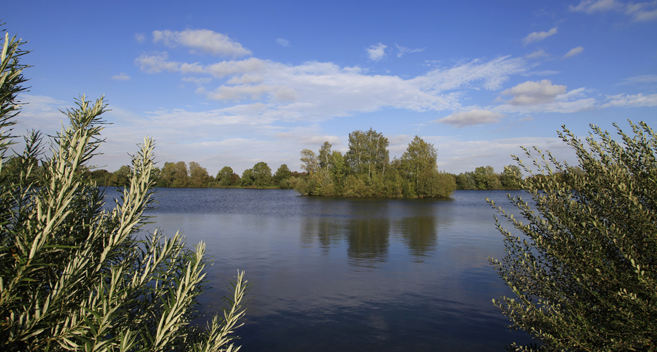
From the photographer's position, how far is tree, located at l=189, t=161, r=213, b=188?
111m

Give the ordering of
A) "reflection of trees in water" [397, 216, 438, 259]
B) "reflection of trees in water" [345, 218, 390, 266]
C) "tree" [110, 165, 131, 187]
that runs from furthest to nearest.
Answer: "reflection of trees in water" [397, 216, 438, 259] < "reflection of trees in water" [345, 218, 390, 266] < "tree" [110, 165, 131, 187]

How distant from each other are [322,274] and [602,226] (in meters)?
8.27

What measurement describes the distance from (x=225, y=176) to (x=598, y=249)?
124 metres

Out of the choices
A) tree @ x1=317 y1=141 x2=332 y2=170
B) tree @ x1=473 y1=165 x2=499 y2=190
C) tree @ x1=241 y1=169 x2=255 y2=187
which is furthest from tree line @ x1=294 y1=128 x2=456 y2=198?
tree @ x1=241 y1=169 x2=255 y2=187

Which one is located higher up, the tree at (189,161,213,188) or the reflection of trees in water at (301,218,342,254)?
the tree at (189,161,213,188)

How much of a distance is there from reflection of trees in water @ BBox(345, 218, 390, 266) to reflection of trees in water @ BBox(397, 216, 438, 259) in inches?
40.5

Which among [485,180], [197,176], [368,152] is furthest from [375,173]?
[197,176]

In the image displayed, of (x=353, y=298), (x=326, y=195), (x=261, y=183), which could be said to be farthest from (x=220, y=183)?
(x=353, y=298)

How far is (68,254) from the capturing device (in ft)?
4.85

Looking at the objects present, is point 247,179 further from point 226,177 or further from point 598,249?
point 598,249

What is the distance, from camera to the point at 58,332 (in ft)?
4.37

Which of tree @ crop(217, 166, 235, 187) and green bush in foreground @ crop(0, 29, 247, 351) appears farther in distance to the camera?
tree @ crop(217, 166, 235, 187)

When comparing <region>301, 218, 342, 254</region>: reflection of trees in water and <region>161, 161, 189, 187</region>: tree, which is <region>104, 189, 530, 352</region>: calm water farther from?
<region>161, 161, 189, 187</region>: tree

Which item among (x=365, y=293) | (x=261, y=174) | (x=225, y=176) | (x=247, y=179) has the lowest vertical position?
(x=365, y=293)
